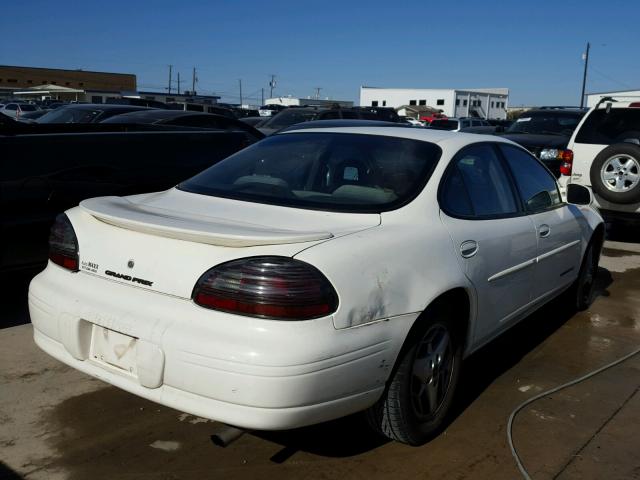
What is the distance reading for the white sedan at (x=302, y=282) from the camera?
2.43 metres

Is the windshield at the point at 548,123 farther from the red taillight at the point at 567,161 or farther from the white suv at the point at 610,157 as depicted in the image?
the red taillight at the point at 567,161

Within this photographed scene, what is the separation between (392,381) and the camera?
2838mm

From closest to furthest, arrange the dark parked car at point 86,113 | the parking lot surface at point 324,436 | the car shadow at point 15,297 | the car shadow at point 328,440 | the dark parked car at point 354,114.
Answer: the parking lot surface at point 324,436, the car shadow at point 328,440, the car shadow at point 15,297, the dark parked car at point 86,113, the dark parked car at point 354,114

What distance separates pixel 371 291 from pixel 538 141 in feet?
27.7

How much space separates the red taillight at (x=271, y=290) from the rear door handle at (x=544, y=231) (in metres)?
2.04

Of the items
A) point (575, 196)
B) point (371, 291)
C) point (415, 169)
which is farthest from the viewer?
point (575, 196)

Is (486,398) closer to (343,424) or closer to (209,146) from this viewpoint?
(343,424)

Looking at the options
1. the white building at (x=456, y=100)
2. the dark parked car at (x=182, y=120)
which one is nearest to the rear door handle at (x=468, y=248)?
the dark parked car at (x=182, y=120)

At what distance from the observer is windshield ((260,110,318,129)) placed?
1619cm

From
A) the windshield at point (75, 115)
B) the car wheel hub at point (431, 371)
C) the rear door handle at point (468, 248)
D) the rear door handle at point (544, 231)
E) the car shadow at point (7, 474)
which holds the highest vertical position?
the windshield at point (75, 115)

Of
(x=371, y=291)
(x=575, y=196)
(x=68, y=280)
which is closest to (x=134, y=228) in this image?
(x=68, y=280)

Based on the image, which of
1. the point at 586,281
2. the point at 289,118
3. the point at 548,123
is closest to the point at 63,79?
the point at 289,118

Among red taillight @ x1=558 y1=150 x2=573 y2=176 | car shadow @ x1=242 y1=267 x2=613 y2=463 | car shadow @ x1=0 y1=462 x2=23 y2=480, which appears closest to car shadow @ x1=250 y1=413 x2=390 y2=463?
car shadow @ x1=242 y1=267 x2=613 y2=463

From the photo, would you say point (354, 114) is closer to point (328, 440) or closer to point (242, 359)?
point (328, 440)
